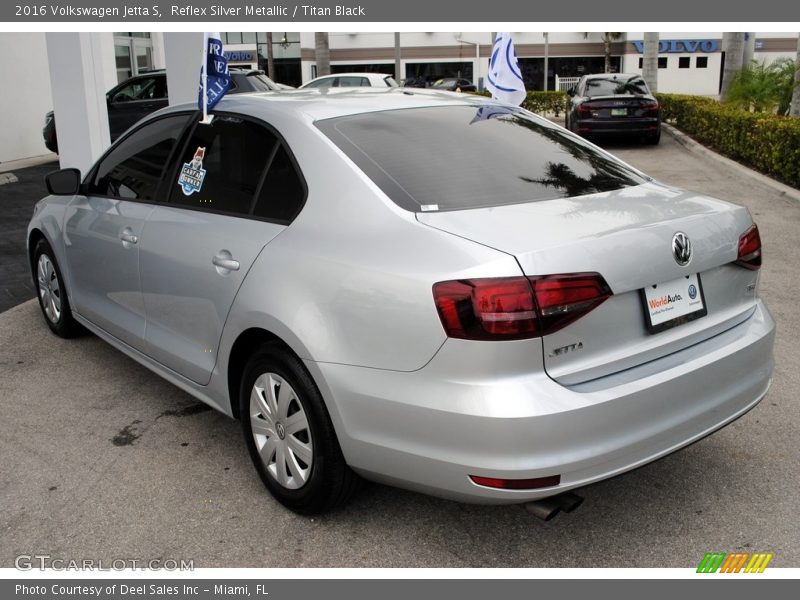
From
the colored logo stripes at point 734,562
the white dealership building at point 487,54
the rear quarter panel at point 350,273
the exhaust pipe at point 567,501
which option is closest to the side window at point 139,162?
the rear quarter panel at point 350,273

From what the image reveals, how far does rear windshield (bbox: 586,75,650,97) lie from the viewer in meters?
17.4

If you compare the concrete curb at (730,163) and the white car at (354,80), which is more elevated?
the white car at (354,80)

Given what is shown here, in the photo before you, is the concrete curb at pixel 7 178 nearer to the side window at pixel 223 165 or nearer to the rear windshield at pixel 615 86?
the side window at pixel 223 165

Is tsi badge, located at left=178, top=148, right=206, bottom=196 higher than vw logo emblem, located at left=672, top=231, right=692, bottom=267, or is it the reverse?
tsi badge, located at left=178, top=148, right=206, bottom=196

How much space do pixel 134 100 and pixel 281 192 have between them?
43.5 feet

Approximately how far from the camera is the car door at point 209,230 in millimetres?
3535

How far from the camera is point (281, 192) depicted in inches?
139

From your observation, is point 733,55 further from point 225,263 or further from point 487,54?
point 487,54

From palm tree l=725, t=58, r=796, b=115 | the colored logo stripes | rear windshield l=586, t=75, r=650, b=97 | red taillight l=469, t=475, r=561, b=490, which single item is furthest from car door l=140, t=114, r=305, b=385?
palm tree l=725, t=58, r=796, b=115

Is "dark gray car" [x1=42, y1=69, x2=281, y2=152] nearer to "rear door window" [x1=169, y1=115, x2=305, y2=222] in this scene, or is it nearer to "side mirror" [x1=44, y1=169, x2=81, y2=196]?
"side mirror" [x1=44, y1=169, x2=81, y2=196]

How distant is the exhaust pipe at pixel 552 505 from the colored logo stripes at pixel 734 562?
0.62 meters

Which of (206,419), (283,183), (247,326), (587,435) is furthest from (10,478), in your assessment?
(587,435)

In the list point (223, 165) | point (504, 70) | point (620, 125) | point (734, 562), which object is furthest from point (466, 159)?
point (620, 125)
